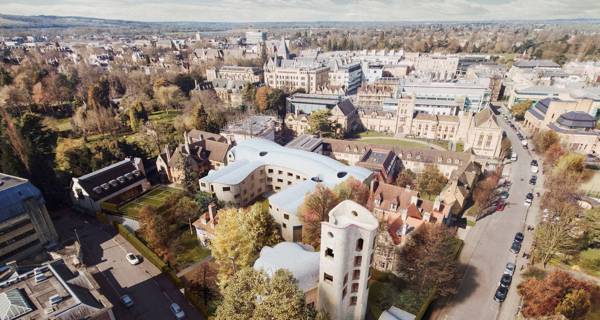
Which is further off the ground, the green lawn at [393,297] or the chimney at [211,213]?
the chimney at [211,213]

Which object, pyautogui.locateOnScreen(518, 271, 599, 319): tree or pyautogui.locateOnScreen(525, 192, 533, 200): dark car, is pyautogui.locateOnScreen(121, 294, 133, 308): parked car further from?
pyautogui.locateOnScreen(525, 192, 533, 200): dark car

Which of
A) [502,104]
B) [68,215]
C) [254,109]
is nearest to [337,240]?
[68,215]

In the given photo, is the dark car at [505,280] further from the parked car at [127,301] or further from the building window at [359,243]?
the parked car at [127,301]

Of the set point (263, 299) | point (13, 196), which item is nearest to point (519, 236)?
point (263, 299)

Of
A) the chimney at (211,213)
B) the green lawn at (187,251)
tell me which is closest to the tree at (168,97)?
the green lawn at (187,251)

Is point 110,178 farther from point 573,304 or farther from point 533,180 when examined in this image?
point 533,180

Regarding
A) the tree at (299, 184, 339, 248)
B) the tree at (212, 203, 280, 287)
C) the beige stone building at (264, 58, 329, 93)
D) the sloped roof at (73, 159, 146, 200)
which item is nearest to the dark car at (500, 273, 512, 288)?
the tree at (299, 184, 339, 248)
